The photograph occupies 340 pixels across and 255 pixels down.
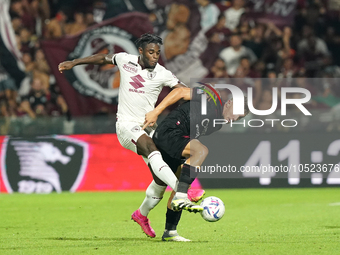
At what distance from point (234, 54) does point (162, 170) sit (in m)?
7.94

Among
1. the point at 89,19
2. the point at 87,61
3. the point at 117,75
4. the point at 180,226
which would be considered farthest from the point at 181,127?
the point at 89,19

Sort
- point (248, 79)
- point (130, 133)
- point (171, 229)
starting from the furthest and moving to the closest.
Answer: point (248, 79), point (130, 133), point (171, 229)

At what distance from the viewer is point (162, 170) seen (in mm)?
6148

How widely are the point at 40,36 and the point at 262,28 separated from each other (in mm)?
5462

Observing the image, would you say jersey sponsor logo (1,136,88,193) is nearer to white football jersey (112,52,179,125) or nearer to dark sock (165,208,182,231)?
white football jersey (112,52,179,125)

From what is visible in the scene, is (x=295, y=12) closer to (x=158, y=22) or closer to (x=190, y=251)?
(x=158, y=22)

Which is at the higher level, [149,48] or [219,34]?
[149,48]

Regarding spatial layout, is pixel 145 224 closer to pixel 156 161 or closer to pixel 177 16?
pixel 156 161

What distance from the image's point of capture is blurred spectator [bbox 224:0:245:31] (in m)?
14.3

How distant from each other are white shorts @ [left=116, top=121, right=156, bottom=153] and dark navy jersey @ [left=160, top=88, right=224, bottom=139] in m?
0.33

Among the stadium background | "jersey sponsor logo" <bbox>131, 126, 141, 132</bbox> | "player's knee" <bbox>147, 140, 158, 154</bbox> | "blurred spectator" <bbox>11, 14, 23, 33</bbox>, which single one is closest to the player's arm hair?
"jersey sponsor logo" <bbox>131, 126, 141, 132</bbox>

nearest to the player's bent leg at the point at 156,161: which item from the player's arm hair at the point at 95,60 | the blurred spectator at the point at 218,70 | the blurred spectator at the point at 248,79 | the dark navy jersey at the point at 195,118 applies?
the dark navy jersey at the point at 195,118

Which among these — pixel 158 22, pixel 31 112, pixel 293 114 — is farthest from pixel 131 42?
pixel 293 114

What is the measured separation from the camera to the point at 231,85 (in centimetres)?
1270
